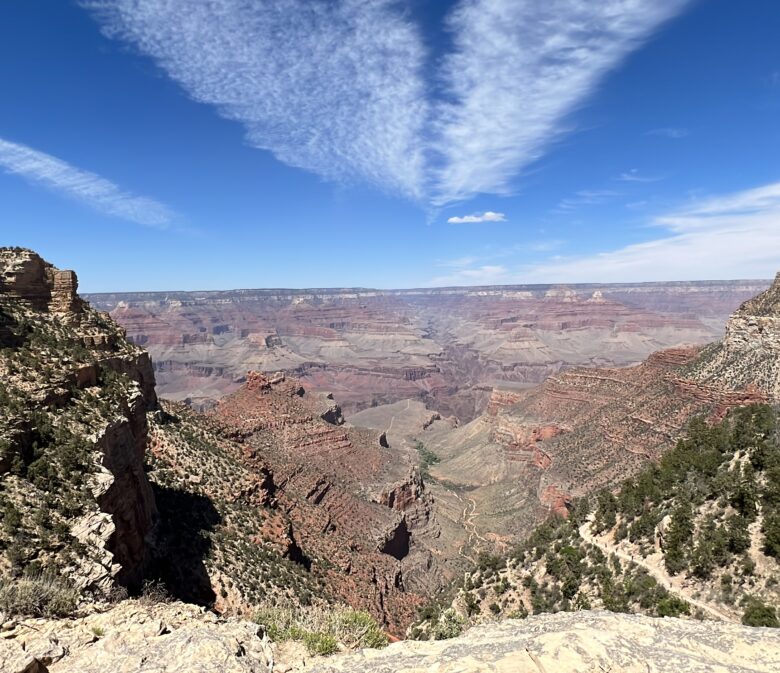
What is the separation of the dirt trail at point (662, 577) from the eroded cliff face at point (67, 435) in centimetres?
2049

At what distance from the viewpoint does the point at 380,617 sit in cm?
3344

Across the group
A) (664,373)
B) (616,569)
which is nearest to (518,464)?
(664,373)

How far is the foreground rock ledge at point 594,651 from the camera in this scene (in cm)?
871

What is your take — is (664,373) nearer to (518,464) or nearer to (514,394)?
(518,464)

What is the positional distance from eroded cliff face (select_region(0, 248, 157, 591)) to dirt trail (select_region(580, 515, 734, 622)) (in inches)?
807

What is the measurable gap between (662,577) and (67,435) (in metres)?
25.1

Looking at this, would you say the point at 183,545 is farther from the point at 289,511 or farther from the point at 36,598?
the point at 289,511

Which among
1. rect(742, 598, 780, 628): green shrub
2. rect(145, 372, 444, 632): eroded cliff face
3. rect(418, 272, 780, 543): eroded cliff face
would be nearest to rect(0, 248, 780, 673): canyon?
rect(145, 372, 444, 632): eroded cliff face

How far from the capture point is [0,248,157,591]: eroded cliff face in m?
14.0

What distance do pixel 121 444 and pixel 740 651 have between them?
71.0 feet

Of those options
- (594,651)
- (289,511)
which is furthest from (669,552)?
(289,511)

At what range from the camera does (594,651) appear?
8.94 m

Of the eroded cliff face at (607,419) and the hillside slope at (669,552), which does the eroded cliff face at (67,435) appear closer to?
the hillside slope at (669,552)

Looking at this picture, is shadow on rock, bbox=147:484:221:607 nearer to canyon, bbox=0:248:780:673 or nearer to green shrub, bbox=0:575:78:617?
canyon, bbox=0:248:780:673
